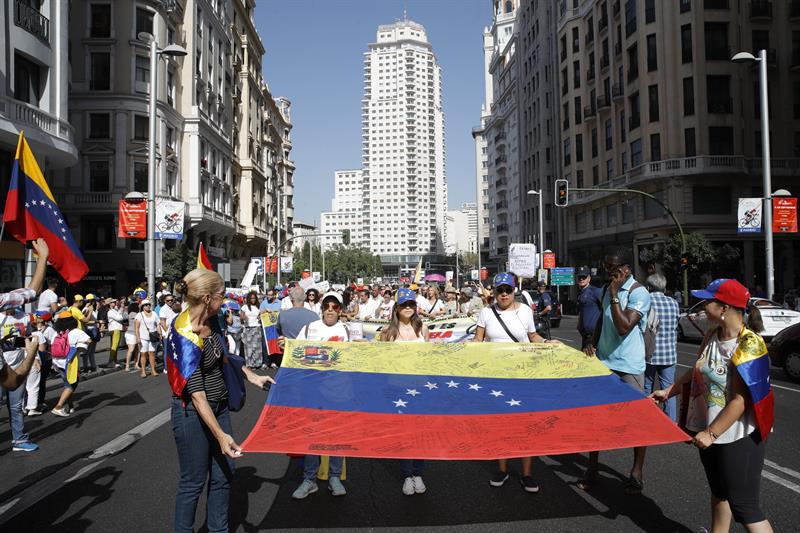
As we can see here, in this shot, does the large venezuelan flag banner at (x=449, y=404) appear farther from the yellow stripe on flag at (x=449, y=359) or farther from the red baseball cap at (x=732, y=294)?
the red baseball cap at (x=732, y=294)

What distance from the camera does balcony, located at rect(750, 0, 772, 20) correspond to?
38250 mm

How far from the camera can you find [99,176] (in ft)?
123

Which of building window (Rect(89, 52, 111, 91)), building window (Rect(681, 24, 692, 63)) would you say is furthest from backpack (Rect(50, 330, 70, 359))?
building window (Rect(681, 24, 692, 63))

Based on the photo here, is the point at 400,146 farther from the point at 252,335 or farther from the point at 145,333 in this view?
the point at 145,333

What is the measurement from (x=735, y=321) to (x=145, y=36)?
132ft

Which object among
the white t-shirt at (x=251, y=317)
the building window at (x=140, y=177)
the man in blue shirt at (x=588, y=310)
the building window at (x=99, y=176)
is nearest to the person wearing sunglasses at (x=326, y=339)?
the man in blue shirt at (x=588, y=310)

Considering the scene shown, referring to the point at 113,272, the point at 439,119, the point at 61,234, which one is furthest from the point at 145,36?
the point at 439,119

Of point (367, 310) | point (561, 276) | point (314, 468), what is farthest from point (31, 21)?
point (561, 276)

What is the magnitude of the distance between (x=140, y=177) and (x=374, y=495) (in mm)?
37090

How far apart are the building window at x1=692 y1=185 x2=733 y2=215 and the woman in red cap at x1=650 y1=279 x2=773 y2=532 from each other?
38592 millimetres

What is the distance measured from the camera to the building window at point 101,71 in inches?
1473

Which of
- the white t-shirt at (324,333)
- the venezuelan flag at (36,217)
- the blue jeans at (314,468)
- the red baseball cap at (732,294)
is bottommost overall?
the blue jeans at (314,468)

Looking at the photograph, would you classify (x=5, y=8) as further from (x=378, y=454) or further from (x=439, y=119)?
(x=439, y=119)

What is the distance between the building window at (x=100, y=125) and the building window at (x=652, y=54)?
33.4 metres
